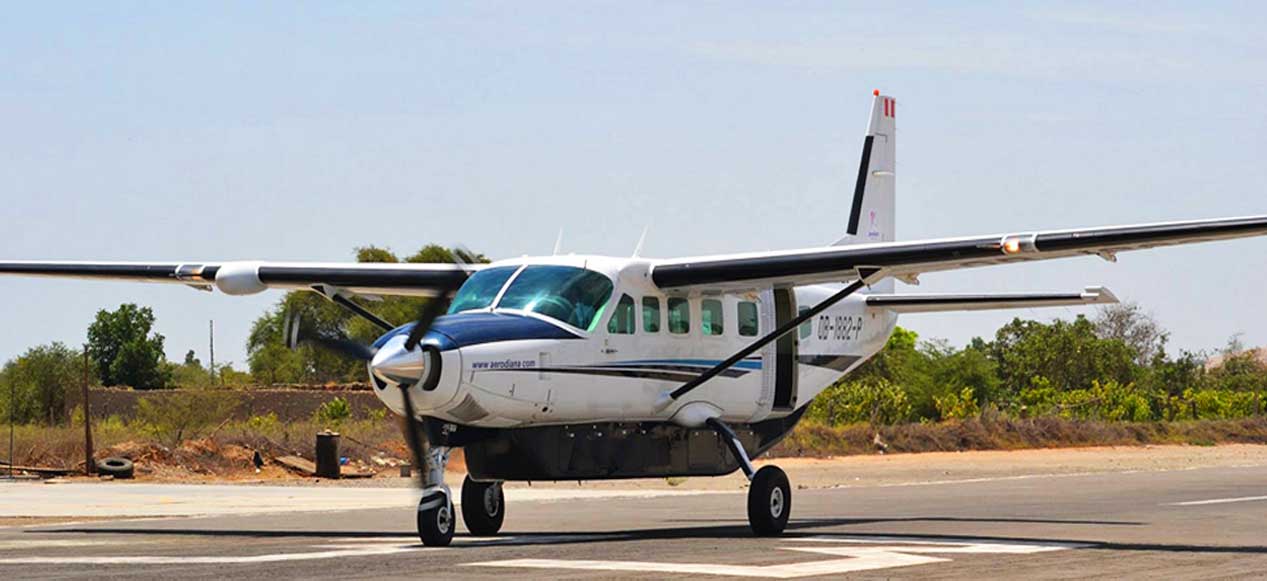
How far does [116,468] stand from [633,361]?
2153cm

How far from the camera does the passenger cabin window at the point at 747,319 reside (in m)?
21.5

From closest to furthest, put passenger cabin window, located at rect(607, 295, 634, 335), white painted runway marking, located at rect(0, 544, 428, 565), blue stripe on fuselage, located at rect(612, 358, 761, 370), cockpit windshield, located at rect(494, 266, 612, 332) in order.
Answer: white painted runway marking, located at rect(0, 544, 428, 565) < cockpit windshield, located at rect(494, 266, 612, 332) < passenger cabin window, located at rect(607, 295, 634, 335) < blue stripe on fuselage, located at rect(612, 358, 761, 370)

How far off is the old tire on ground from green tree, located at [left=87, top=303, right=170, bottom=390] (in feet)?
168

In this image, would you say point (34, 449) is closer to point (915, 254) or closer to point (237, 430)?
point (237, 430)

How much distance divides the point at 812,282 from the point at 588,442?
3328 millimetres

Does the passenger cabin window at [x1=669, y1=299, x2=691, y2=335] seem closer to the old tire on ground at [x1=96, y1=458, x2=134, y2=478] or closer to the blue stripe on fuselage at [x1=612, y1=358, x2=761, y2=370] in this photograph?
the blue stripe on fuselage at [x1=612, y1=358, x2=761, y2=370]

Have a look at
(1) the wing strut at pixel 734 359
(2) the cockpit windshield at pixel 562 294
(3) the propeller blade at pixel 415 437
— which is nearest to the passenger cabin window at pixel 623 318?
(2) the cockpit windshield at pixel 562 294

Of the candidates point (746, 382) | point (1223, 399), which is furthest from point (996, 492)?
point (1223, 399)

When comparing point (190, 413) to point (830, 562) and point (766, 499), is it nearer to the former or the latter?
point (766, 499)

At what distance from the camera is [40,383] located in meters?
72.2

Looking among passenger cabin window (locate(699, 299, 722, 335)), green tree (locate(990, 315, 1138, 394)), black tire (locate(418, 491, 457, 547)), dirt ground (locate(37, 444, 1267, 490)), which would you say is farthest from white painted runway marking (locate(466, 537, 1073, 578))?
green tree (locate(990, 315, 1138, 394))

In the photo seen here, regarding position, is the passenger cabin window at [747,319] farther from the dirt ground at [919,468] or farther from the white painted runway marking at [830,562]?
the dirt ground at [919,468]

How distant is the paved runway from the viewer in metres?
14.7

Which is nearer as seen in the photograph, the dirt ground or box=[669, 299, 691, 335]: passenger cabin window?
box=[669, 299, 691, 335]: passenger cabin window
